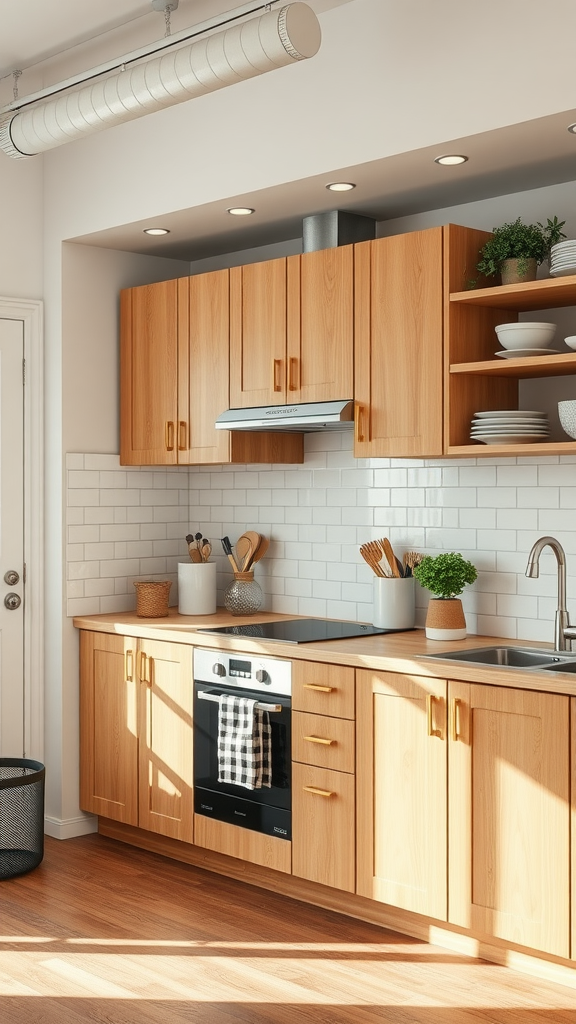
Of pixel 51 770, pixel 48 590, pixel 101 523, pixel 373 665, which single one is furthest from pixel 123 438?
pixel 373 665

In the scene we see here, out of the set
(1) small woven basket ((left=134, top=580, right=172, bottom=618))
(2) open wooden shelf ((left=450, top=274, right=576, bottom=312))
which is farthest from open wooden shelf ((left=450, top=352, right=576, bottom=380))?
(1) small woven basket ((left=134, top=580, right=172, bottom=618))

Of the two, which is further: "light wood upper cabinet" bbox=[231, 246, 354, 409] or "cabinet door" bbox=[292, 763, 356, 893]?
"light wood upper cabinet" bbox=[231, 246, 354, 409]

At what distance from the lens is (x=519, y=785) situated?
10.5 ft

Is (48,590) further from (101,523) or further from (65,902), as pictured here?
(65,902)

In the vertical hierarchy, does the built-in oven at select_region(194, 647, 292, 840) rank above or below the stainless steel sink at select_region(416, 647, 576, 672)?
below

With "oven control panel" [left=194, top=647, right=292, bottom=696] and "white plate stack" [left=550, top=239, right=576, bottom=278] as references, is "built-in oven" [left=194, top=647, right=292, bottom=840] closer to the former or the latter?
"oven control panel" [left=194, top=647, right=292, bottom=696]

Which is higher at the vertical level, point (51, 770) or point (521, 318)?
point (521, 318)

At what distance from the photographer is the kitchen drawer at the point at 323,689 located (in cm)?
367

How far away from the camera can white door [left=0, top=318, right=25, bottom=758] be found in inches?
188

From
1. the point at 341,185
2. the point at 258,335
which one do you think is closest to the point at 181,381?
the point at 258,335

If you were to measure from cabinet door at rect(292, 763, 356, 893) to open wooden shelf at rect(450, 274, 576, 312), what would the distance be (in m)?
1.64

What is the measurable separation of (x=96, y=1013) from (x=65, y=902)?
91 cm

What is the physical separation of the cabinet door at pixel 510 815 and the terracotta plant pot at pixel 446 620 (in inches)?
20.9

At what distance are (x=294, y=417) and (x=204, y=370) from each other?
2.24 ft
